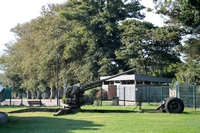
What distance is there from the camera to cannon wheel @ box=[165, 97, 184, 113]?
78.4 feet

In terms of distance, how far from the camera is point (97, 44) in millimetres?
61094

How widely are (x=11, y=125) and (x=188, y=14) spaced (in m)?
13.4

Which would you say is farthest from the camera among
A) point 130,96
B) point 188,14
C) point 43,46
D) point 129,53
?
point 43,46

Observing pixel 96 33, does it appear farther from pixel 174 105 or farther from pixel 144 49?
pixel 174 105

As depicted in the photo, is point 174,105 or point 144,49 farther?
→ point 144,49

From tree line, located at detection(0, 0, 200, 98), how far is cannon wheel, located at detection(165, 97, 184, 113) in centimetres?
1791

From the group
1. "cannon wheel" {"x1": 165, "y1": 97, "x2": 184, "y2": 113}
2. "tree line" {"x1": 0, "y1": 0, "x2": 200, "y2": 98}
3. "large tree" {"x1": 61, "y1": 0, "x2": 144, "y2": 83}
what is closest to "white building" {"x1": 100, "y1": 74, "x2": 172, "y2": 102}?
"tree line" {"x1": 0, "y1": 0, "x2": 200, "y2": 98}

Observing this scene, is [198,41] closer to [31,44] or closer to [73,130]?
[73,130]

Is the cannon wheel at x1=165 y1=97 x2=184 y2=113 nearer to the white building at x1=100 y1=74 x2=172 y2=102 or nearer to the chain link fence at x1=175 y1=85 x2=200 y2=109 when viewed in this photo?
the chain link fence at x1=175 y1=85 x2=200 y2=109

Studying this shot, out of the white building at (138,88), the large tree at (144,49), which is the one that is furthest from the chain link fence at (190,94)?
the large tree at (144,49)

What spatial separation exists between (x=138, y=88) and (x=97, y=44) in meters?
20.2

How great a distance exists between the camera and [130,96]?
43656 millimetres

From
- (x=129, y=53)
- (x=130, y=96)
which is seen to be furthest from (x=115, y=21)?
(x=130, y=96)

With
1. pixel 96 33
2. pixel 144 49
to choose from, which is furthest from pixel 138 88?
pixel 96 33
